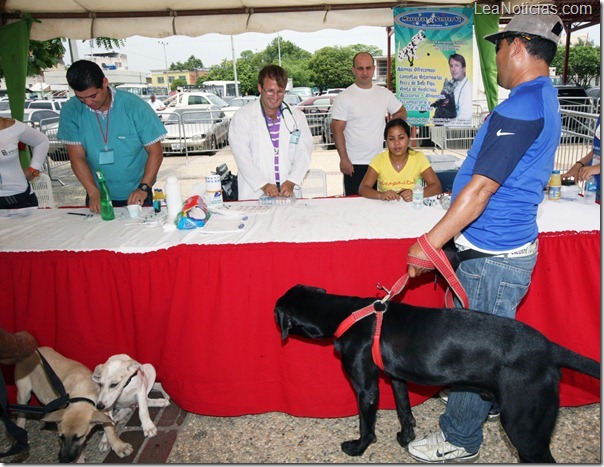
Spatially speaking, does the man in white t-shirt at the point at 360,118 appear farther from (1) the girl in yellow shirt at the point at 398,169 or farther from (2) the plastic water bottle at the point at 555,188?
(2) the plastic water bottle at the point at 555,188

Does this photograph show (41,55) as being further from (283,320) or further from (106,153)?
(283,320)

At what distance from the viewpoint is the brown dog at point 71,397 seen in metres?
2.03

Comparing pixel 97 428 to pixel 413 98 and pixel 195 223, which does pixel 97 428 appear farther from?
pixel 413 98

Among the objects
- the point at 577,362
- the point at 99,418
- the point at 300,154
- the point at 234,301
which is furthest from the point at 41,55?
the point at 577,362

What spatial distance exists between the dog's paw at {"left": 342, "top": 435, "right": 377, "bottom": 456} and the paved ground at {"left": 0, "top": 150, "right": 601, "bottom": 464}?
0.04 meters

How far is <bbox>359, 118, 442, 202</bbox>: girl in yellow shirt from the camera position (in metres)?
3.53

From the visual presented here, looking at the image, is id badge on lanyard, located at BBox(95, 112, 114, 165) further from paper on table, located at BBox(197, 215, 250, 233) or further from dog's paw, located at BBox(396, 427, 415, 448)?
dog's paw, located at BBox(396, 427, 415, 448)

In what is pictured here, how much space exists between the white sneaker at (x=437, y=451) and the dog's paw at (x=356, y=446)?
21cm

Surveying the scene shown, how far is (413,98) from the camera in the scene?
6.10 metres

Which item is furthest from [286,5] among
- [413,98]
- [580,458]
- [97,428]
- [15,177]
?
[580,458]

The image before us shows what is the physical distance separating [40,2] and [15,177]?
9.95 ft

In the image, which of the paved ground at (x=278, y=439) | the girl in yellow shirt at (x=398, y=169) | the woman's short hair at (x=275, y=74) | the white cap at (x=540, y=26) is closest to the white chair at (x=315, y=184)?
the girl in yellow shirt at (x=398, y=169)

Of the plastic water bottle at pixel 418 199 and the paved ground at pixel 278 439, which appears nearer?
the paved ground at pixel 278 439

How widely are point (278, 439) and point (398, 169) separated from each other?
220 centimetres
